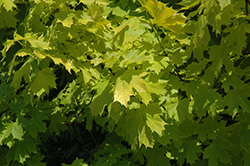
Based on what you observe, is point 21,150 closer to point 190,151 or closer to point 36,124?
point 36,124

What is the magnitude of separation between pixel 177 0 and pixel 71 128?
216 cm

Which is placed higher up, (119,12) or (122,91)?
(119,12)

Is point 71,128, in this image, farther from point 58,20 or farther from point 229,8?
point 229,8

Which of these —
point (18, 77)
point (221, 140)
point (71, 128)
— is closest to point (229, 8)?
point (221, 140)

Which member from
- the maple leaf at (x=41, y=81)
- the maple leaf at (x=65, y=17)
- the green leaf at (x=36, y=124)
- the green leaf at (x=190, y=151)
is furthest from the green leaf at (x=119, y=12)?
the green leaf at (x=190, y=151)

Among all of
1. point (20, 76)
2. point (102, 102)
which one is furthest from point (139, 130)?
point (20, 76)

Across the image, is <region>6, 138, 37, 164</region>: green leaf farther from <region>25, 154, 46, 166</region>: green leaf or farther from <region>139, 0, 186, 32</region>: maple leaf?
<region>139, 0, 186, 32</region>: maple leaf

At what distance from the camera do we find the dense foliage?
1.74 m

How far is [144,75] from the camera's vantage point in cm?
175

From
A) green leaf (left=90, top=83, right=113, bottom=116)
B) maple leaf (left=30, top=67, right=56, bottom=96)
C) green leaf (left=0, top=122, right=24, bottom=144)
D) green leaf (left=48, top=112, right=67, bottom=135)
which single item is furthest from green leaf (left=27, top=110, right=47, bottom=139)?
green leaf (left=90, top=83, right=113, bottom=116)

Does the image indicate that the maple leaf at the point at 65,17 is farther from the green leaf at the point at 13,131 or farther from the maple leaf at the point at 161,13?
the green leaf at the point at 13,131

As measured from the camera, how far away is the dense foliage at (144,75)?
1744 millimetres

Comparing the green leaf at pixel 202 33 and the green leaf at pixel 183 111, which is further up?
the green leaf at pixel 202 33

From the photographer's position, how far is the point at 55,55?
1863 mm
